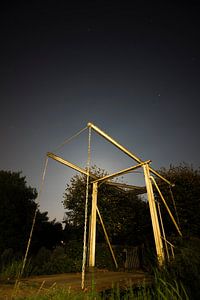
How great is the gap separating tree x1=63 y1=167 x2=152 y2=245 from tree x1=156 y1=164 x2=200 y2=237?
175 cm

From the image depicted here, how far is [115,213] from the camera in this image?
1195 cm

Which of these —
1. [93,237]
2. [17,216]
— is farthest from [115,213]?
[17,216]

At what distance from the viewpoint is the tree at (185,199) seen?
995cm

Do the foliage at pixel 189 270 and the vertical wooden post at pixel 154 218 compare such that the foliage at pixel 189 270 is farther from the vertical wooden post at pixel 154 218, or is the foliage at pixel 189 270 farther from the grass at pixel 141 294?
the vertical wooden post at pixel 154 218

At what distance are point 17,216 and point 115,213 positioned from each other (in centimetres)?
865

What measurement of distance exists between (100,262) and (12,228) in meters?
8.93

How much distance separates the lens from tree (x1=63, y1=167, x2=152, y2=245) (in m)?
11.8

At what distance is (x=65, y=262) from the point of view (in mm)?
8422

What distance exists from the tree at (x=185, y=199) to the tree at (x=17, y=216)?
36.4 ft

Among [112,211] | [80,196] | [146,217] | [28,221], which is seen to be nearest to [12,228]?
[28,221]

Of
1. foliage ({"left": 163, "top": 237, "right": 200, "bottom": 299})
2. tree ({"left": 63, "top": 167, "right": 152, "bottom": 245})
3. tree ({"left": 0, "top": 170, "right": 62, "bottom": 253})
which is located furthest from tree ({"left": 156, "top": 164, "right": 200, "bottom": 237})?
tree ({"left": 0, "top": 170, "right": 62, "bottom": 253})

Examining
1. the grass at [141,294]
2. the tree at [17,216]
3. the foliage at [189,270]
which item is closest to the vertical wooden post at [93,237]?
the foliage at [189,270]

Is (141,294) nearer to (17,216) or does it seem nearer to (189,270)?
(189,270)

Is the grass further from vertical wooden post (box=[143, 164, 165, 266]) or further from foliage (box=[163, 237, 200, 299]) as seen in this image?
vertical wooden post (box=[143, 164, 165, 266])
